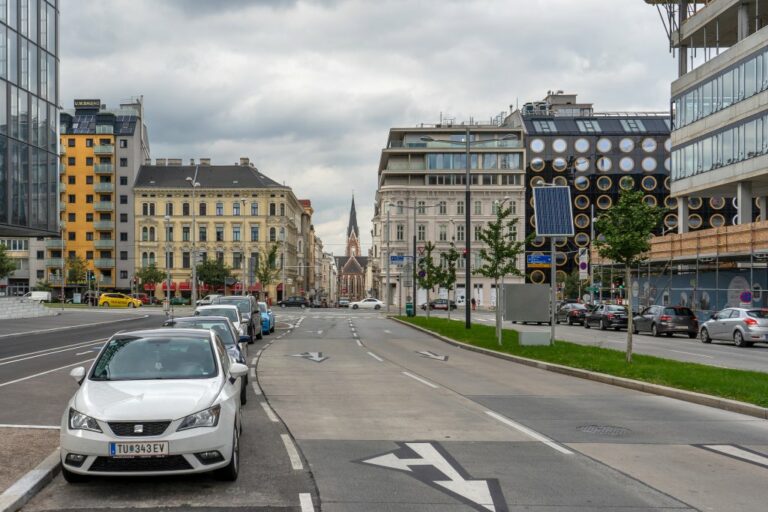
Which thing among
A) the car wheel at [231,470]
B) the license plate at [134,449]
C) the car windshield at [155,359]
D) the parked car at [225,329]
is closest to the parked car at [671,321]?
the parked car at [225,329]

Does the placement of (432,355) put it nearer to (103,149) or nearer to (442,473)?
(442,473)

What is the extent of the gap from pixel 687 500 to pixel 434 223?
299 ft

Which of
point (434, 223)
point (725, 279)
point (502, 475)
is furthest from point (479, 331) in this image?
point (434, 223)

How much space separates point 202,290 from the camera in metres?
98.9

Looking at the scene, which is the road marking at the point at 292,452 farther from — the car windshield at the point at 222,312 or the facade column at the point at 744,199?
the facade column at the point at 744,199

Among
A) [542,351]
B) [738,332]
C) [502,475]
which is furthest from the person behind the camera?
[738,332]

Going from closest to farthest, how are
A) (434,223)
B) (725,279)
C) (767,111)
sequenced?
(767,111) → (725,279) → (434,223)

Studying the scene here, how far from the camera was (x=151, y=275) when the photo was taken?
9456 centimetres

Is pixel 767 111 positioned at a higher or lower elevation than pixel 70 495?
higher

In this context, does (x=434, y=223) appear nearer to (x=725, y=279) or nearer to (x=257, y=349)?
(x=725, y=279)

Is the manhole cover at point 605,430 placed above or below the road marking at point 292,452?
below

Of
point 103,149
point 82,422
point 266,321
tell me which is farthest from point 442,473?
point 103,149

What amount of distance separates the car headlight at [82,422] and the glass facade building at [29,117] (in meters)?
35.9

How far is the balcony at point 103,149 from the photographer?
99.5m
